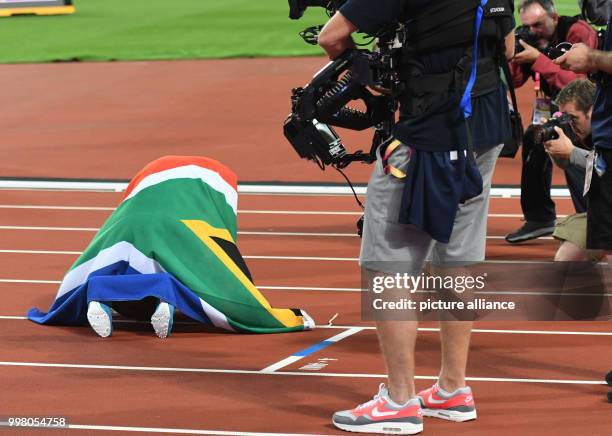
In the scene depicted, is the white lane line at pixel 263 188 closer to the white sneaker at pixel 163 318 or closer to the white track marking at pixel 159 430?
the white sneaker at pixel 163 318

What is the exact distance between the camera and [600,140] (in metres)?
5.52

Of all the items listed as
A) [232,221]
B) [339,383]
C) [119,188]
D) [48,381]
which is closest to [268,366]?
[339,383]

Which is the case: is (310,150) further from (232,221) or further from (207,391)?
(207,391)

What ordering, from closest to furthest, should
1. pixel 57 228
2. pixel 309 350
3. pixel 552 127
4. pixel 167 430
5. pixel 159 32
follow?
pixel 167 430 → pixel 552 127 → pixel 309 350 → pixel 57 228 → pixel 159 32

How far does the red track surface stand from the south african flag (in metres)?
0.12

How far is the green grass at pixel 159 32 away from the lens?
2166 cm

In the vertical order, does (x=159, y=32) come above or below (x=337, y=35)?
below

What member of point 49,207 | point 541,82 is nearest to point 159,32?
point 49,207

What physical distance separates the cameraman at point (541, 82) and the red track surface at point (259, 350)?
17 cm

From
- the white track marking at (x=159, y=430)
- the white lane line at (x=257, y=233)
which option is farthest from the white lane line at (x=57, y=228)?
the white track marking at (x=159, y=430)

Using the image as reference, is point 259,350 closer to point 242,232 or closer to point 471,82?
point 471,82

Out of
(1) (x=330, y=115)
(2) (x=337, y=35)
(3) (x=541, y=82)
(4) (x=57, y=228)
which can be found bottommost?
(4) (x=57, y=228)

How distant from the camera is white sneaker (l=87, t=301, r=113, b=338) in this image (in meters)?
6.65

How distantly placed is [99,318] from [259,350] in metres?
0.85
